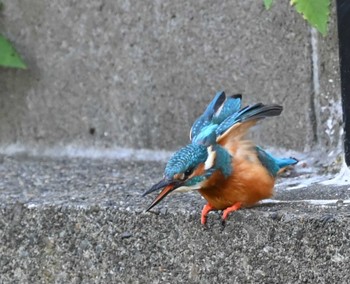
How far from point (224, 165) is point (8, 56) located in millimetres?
1212

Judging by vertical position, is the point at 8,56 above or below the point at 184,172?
above

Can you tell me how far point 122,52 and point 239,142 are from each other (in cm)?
85

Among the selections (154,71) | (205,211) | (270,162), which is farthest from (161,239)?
(154,71)

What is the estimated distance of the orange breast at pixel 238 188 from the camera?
227 centimetres

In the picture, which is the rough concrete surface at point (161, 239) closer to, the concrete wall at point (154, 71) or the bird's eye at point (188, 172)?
the bird's eye at point (188, 172)

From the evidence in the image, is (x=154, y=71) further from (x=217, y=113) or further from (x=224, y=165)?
(x=224, y=165)

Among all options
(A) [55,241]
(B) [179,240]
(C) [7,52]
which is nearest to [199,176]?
(B) [179,240]

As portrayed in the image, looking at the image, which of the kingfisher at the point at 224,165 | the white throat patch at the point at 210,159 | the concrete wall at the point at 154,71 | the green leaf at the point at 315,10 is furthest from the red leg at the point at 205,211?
the concrete wall at the point at 154,71

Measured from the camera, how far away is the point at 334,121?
2.76 meters

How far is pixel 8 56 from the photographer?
125 inches

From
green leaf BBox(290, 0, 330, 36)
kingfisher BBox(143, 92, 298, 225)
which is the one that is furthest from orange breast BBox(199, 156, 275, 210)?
green leaf BBox(290, 0, 330, 36)

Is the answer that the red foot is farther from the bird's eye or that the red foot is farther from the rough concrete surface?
the bird's eye

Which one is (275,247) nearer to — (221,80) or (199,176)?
(199,176)

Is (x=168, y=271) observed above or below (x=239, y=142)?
below
